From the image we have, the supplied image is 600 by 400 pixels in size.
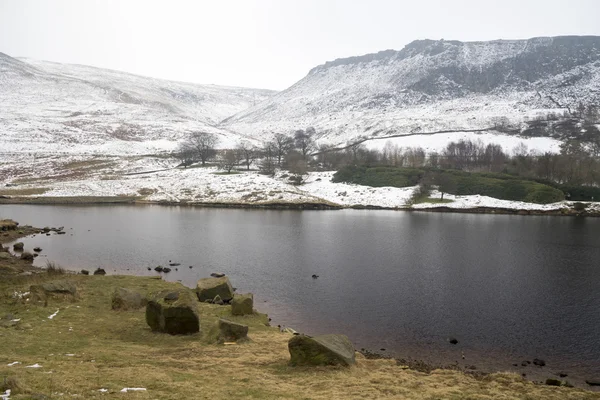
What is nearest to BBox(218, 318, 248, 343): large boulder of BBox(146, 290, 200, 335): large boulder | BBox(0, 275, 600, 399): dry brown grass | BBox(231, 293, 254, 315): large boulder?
BBox(0, 275, 600, 399): dry brown grass

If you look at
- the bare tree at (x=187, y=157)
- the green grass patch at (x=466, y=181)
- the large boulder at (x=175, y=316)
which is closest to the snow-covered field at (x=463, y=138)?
the green grass patch at (x=466, y=181)

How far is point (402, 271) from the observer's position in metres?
42.2

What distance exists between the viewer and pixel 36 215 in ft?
279

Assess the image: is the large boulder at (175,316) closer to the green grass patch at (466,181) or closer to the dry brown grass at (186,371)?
the dry brown grass at (186,371)

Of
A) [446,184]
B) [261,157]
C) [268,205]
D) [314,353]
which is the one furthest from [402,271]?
[261,157]

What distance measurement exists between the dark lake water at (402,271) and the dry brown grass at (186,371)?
243 inches

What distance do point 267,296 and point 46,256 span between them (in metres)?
29.5

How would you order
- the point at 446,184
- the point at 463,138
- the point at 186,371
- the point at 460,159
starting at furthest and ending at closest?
the point at 463,138 < the point at 460,159 < the point at 446,184 < the point at 186,371

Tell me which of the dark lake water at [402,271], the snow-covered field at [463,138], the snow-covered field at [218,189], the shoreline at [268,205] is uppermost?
the snow-covered field at [463,138]

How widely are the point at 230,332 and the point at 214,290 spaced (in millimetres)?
11141

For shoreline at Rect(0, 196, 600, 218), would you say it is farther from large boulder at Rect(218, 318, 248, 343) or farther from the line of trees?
large boulder at Rect(218, 318, 248, 343)

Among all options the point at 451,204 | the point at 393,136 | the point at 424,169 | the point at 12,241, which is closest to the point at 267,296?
the point at 12,241

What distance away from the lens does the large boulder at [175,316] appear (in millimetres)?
21859

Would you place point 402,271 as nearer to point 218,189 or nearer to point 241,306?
point 241,306
